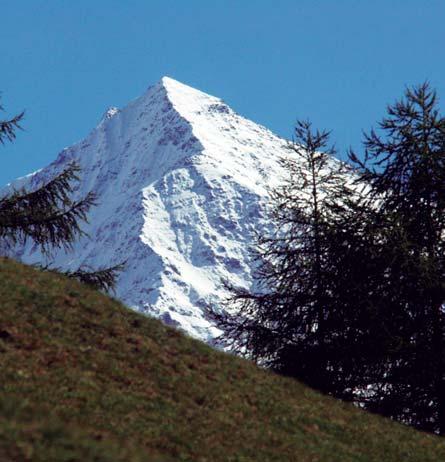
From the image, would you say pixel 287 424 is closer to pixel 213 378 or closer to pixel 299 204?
pixel 213 378

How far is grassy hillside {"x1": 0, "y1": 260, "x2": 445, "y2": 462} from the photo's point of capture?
50.5 ft

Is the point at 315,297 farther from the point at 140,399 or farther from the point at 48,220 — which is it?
the point at 140,399

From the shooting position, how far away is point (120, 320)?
2298 cm

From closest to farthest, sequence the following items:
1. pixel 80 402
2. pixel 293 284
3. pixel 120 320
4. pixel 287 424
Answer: pixel 80 402, pixel 287 424, pixel 120 320, pixel 293 284

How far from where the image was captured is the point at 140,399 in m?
18.5

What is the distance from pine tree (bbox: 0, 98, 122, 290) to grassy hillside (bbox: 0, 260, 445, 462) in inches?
224

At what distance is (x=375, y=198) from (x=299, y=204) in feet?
12.8

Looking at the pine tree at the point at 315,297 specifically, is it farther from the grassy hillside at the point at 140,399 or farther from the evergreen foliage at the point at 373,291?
the grassy hillside at the point at 140,399

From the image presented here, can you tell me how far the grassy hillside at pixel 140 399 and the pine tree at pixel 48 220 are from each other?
5684 mm

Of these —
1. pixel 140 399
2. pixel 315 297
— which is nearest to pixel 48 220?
pixel 315 297

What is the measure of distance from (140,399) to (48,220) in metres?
14.0

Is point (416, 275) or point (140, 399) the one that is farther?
point (416, 275)

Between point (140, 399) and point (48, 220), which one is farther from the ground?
point (48, 220)

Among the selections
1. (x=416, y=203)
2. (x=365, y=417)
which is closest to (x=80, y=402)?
(x=365, y=417)
